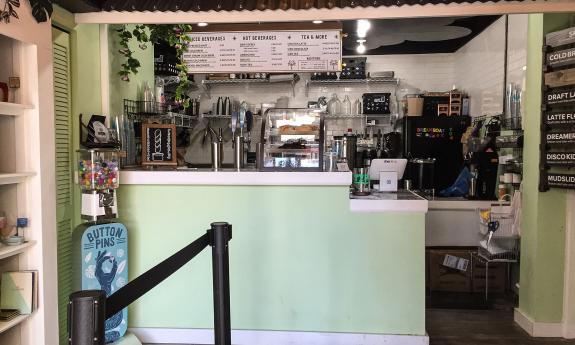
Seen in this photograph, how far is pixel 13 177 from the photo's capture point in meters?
2.44

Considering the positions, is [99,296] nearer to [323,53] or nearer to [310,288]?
[310,288]

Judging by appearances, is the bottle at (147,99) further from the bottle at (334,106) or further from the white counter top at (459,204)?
the bottle at (334,106)

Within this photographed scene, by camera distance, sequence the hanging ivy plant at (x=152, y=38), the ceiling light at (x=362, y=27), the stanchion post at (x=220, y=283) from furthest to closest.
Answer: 1. the ceiling light at (x=362, y=27)
2. the hanging ivy plant at (x=152, y=38)
3. the stanchion post at (x=220, y=283)

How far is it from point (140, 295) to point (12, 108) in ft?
5.14

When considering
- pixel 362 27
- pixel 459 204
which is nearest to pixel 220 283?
pixel 459 204

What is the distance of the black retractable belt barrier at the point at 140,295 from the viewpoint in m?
1.19

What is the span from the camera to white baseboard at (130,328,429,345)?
3465 millimetres

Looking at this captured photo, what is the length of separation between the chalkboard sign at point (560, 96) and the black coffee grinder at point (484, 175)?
1.44 meters

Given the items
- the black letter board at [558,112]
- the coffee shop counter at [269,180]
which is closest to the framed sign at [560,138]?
the black letter board at [558,112]

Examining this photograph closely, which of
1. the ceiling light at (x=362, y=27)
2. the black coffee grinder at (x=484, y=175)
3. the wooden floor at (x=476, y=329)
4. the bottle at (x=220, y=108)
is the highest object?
the ceiling light at (x=362, y=27)

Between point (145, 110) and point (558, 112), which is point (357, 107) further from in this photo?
point (558, 112)

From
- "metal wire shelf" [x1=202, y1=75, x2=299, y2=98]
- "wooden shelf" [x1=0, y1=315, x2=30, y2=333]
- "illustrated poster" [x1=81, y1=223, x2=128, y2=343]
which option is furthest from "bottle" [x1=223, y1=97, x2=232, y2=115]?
"wooden shelf" [x1=0, y1=315, x2=30, y2=333]

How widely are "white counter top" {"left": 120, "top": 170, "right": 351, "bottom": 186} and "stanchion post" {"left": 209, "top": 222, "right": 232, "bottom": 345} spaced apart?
1.53m

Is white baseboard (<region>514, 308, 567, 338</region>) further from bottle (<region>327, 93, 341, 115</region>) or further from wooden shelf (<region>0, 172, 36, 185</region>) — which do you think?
bottle (<region>327, 93, 341, 115</region>)
